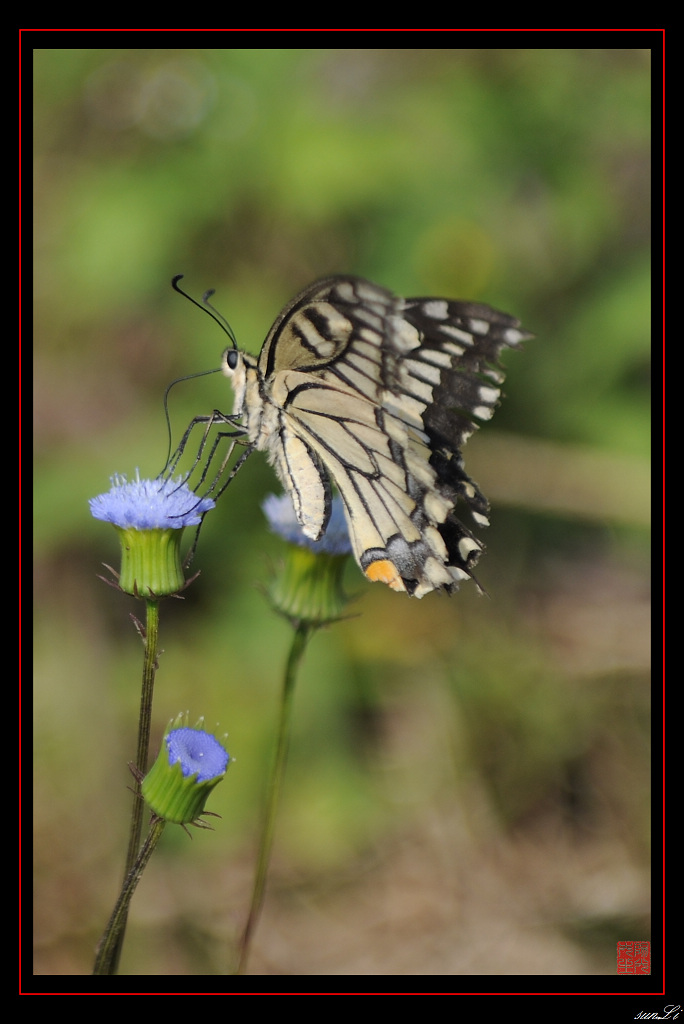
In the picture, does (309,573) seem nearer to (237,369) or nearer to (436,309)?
(237,369)

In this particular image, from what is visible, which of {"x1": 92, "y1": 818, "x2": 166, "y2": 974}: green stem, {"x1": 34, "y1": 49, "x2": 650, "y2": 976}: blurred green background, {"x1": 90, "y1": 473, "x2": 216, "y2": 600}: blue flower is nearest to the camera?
{"x1": 92, "y1": 818, "x2": 166, "y2": 974}: green stem

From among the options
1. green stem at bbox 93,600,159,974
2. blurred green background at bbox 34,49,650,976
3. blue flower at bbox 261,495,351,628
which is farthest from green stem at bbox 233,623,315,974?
blurred green background at bbox 34,49,650,976

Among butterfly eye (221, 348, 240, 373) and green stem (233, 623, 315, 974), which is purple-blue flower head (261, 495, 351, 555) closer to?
green stem (233, 623, 315, 974)

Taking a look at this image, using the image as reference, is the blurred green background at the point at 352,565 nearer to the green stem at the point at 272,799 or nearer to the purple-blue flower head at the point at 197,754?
the green stem at the point at 272,799

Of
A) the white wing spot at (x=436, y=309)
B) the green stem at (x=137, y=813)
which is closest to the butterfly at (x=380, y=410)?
the white wing spot at (x=436, y=309)

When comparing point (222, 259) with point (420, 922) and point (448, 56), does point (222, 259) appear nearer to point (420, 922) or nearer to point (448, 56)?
point (448, 56)

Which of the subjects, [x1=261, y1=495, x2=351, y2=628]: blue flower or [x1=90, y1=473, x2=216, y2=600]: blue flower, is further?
[x1=261, y1=495, x2=351, y2=628]: blue flower
